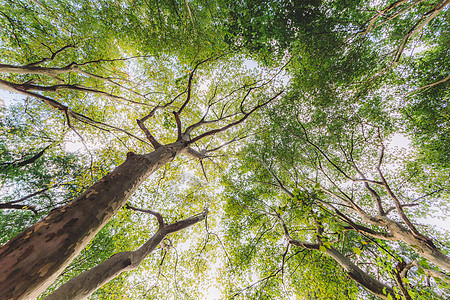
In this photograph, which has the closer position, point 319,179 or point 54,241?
point 54,241

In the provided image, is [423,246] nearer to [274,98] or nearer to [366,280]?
[366,280]

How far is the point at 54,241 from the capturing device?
141 cm

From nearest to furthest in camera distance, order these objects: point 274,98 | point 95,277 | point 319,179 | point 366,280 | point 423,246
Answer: point 95,277
point 366,280
point 423,246
point 274,98
point 319,179

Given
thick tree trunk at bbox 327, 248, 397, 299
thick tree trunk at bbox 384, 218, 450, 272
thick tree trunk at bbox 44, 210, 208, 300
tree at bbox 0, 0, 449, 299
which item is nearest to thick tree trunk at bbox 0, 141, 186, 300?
tree at bbox 0, 0, 449, 299

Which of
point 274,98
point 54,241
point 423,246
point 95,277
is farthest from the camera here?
point 274,98

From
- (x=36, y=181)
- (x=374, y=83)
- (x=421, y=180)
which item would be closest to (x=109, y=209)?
(x=374, y=83)

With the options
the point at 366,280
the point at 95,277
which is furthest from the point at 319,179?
the point at 95,277

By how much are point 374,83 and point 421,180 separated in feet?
18.3

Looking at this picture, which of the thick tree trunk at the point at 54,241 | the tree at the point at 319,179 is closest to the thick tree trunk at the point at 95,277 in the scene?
the thick tree trunk at the point at 54,241

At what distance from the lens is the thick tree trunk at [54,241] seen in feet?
3.78

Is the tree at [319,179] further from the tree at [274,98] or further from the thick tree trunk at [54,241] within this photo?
the thick tree trunk at [54,241]

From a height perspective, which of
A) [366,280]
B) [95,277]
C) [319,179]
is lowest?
[366,280]

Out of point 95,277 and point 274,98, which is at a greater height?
point 274,98

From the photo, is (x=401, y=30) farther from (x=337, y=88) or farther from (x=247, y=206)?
(x=247, y=206)
